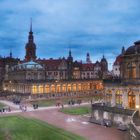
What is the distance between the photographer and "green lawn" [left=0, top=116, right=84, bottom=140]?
51.4m

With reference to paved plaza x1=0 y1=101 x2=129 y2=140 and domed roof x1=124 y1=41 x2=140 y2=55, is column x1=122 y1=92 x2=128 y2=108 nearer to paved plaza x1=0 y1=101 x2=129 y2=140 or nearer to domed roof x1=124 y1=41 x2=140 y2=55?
paved plaza x1=0 y1=101 x2=129 y2=140

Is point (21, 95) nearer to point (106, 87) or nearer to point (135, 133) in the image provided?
point (106, 87)

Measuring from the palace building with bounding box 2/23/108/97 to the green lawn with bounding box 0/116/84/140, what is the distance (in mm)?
56288

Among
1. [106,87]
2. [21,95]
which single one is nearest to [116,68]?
[21,95]

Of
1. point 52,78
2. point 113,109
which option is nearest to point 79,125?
point 113,109

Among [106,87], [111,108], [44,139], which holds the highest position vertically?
[106,87]

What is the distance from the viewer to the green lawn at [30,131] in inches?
2023

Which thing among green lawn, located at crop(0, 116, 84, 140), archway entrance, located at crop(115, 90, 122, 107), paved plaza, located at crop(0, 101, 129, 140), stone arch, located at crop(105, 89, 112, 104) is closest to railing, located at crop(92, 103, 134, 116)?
archway entrance, located at crop(115, 90, 122, 107)

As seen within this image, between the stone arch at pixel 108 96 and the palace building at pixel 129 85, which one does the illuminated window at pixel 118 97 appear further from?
the stone arch at pixel 108 96

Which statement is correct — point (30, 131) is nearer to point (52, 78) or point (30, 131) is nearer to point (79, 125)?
point (79, 125)

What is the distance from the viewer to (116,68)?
16938 centimetres

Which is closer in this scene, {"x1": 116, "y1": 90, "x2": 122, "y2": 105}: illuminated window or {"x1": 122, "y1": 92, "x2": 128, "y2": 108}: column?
{"x1": 122, "y1": 92, "x2": 128, "y2": 108}: column

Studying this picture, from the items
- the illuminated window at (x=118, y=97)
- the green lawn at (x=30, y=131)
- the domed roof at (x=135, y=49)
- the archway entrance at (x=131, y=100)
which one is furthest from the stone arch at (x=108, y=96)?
the green lawn at (x=30, y=131)

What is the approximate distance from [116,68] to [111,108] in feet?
347
